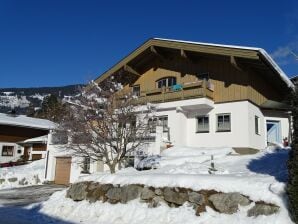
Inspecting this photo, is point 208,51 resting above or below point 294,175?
above

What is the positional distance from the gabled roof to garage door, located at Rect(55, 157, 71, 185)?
6636 mm

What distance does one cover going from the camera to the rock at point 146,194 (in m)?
11.6

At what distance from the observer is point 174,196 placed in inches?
435

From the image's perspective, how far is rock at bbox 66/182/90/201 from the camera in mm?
13838

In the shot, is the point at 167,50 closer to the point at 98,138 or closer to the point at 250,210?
the point at 98,138

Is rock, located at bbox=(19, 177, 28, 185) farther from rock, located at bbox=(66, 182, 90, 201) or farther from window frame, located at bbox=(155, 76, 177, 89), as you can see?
rock, located at bbox=(66, 182, 90, 201)

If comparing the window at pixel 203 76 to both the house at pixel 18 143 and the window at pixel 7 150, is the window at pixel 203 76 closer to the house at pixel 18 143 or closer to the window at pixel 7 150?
the house at pixel 18 143

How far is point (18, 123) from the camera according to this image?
41.8 m

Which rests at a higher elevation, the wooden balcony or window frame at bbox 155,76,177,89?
window frame at bbox 155,76,177,89

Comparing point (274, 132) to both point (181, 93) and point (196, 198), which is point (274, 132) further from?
point (196, 198)

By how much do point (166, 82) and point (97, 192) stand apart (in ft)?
53.4

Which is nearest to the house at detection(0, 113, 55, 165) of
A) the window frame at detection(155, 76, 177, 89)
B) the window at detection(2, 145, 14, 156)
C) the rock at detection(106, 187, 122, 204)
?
the window at detection(2, 145, 14, 156)

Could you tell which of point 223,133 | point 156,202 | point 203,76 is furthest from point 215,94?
point 156,202

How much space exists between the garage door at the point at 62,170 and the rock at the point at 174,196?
16426 millimetres
